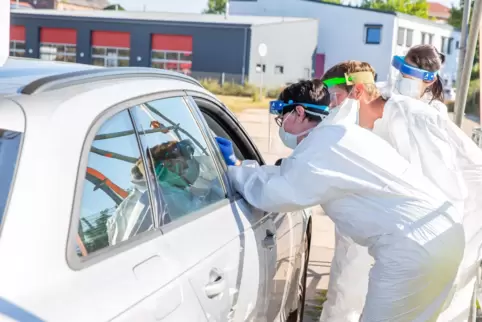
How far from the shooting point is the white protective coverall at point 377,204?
113 inches

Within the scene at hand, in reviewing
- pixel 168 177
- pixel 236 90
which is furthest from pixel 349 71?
pixel 236 90

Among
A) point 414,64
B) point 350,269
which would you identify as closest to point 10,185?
point 350,269

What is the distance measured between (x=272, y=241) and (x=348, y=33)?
4495cm

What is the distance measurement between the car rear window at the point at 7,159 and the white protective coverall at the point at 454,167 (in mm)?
2565

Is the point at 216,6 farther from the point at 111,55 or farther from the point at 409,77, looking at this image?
the point at 409,77

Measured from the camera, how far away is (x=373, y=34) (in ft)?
150

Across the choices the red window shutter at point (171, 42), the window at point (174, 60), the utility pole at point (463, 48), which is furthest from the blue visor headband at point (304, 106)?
the red window shutter at point (171, 42)

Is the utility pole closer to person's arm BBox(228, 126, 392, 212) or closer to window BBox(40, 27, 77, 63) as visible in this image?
person's arm BBox(228, 126, 392, 212)

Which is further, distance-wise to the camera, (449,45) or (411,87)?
(449,45)

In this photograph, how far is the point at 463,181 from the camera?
388cm

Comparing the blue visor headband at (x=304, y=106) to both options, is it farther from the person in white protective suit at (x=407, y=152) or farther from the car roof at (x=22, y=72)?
the car roof at (x=22, y=72)

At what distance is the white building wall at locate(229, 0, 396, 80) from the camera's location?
45456 mm

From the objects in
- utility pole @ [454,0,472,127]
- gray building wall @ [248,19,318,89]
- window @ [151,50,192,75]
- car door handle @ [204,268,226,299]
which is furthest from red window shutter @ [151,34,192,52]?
car door handle @ [204,268,226,299]

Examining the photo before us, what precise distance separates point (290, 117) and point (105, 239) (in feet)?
5.32
